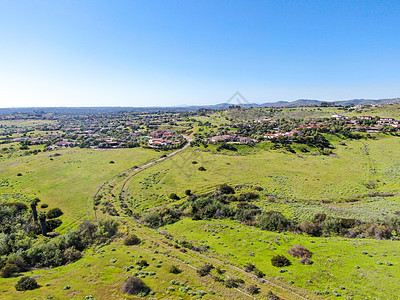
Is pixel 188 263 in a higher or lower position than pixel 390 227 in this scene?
lower

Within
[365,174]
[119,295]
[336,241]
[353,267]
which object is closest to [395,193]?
[365,174]

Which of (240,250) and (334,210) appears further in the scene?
(334,210)

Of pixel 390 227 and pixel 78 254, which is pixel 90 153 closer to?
pixel 78 254

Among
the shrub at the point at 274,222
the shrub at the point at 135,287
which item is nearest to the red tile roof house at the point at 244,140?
the shrub at the point at 274,222

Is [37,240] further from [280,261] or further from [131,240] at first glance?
[280,261]

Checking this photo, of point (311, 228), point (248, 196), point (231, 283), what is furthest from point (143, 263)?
point (248, 196)

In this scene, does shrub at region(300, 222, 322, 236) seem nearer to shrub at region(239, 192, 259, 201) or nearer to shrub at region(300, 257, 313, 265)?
shrub at region(300, 257, 313, 265)
